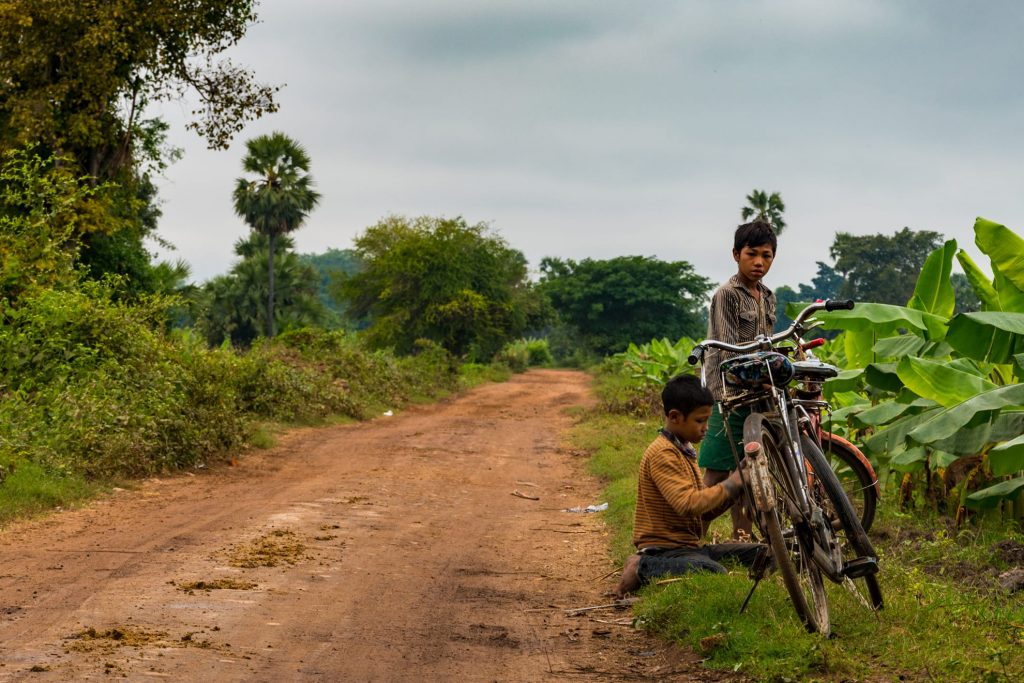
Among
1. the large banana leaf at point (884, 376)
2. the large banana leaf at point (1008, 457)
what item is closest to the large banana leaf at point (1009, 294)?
the large banana leaf at point (884, 376)

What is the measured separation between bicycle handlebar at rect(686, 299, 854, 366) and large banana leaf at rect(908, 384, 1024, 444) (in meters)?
1.34

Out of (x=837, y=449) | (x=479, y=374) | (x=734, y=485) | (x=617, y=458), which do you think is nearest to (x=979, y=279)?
(x=837, y=449)

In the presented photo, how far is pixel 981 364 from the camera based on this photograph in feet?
25.3

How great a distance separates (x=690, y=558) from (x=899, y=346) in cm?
295

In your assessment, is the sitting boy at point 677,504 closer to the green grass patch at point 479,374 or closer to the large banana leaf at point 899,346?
the large banana leaf at point 899,346

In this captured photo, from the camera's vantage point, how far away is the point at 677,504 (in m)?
5.68

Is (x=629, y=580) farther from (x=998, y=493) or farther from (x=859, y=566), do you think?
(x=998, y=493)

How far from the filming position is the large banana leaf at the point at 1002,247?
283 inches

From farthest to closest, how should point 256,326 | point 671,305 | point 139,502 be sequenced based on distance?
point 671,305 < point 256,326 < point 139,502

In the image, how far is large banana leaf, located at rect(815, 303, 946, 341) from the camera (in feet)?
24.7

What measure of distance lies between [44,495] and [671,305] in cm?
6357

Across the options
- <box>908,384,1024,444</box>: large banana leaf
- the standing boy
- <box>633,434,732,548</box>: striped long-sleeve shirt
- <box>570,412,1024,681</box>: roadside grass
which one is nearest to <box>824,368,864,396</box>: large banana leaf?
<box>570,412,1024,681</box>: roadside grass

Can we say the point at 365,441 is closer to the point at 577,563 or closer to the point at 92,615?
the point at 577,563

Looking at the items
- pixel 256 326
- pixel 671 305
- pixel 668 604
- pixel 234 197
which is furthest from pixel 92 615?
pixel 671 305
